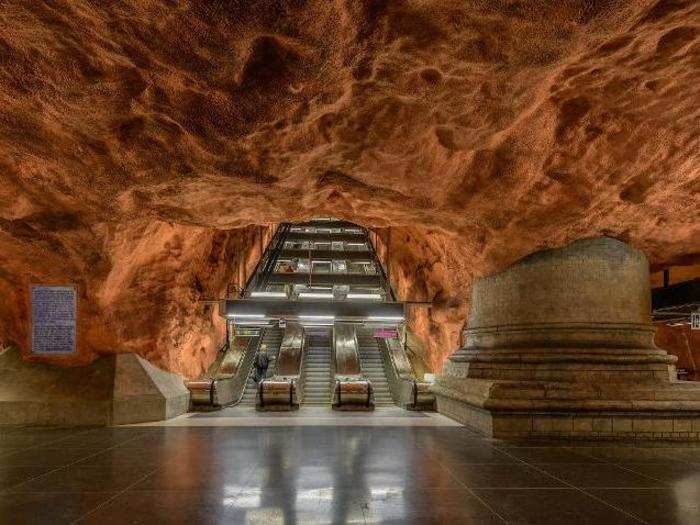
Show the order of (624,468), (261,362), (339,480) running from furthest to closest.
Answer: (261,362)
(624,468)
(339,480)

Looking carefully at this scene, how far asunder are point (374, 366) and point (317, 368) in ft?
5.58

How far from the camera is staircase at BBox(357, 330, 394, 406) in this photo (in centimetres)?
1210

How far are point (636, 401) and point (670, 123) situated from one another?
3.25 m

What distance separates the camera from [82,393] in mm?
7188

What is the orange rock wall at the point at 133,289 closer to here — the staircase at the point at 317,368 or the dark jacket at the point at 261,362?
the dark jacket at the point at 261,362

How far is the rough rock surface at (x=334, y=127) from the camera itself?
11.1 feet

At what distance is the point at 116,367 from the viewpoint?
749 cm

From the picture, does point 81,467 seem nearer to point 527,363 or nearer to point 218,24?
point 218,24

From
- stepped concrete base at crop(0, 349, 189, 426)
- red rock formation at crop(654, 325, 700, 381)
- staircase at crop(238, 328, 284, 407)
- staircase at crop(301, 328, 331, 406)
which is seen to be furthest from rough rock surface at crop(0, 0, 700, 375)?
red rock formation at crop(654, 325, 700, 381)

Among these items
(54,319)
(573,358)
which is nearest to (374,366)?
(573,358)

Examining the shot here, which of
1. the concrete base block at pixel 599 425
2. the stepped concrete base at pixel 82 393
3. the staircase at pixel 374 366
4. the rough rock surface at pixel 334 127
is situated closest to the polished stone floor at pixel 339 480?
the concrete base block at pixel 599 425

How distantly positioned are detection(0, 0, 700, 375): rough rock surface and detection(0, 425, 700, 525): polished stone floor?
9.30 feet

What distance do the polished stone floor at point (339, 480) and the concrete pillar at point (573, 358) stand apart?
0.42 meters

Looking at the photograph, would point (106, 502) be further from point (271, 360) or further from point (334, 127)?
point (271, 360)
